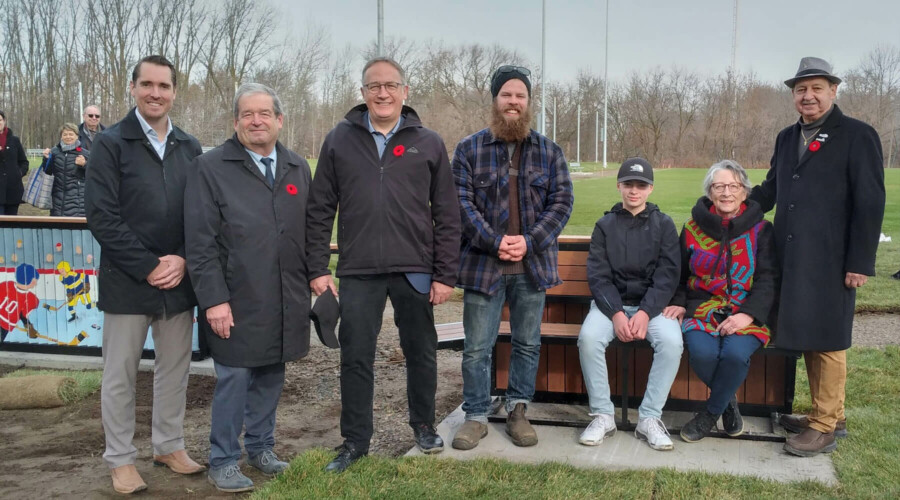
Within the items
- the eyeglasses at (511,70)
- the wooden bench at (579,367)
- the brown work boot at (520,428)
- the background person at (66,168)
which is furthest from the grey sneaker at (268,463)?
the background person at (66,168)

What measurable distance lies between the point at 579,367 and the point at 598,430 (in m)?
0.75

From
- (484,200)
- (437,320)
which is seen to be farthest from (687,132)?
(484,200)

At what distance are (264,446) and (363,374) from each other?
0.70 metres

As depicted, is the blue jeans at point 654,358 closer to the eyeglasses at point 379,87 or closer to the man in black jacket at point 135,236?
the eyeglasses at point 379,87

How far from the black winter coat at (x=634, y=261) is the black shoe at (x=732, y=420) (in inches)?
28.1

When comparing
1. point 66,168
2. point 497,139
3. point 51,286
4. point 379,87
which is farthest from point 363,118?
point 66,168

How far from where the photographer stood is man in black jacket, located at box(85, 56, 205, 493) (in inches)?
154

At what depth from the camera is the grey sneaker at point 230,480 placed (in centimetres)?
400

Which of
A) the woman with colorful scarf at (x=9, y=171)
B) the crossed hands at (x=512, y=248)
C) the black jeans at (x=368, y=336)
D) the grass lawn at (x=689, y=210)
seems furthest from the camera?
the woman with colorful scarf at (x=9, y=171)

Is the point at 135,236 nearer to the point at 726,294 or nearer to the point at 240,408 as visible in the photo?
the point at 240,408

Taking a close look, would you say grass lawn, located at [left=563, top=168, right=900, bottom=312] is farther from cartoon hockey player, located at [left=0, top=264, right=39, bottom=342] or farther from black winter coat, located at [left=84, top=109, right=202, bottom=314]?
cartoon hockey player, located at [left=0, top=264, right=39, bottom=342]

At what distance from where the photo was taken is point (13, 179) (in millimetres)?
10031

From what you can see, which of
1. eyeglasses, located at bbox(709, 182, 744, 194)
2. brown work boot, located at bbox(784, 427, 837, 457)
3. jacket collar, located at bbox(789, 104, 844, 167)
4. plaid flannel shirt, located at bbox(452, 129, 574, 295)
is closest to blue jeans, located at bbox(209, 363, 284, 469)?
plaid flannel shirt, located at bbox(452, 129, 574, 295)

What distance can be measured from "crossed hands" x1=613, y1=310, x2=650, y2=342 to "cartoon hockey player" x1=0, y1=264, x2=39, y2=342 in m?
5.08
